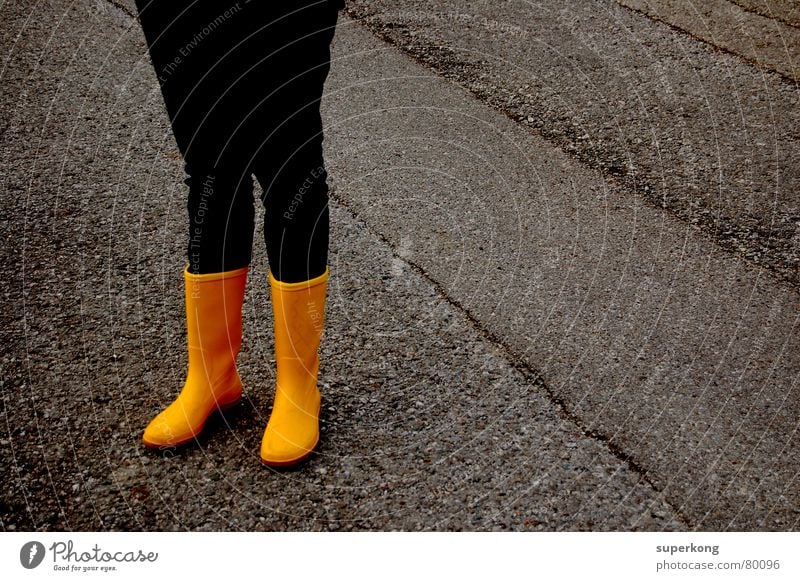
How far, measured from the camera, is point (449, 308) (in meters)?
2.71

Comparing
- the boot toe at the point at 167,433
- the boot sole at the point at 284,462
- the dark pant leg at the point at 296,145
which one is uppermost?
the dark pant leg at the point at 296,145

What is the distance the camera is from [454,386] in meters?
2.38

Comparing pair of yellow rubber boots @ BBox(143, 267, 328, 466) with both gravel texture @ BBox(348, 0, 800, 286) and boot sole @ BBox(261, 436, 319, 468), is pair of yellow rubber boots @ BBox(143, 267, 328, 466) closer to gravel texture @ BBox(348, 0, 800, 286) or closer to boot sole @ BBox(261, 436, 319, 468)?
boot sole @ BBox(261, 436, 319, 468)

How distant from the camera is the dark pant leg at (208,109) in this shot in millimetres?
1756

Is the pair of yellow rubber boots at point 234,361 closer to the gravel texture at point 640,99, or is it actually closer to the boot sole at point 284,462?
the boot sole at point 284,462

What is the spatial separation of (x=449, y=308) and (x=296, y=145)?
1047 millimetres

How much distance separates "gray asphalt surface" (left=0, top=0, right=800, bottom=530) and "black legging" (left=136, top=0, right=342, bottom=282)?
57cm

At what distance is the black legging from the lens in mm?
1754

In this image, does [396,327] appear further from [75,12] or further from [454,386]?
[75,12]

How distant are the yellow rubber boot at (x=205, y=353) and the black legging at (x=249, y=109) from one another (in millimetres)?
93

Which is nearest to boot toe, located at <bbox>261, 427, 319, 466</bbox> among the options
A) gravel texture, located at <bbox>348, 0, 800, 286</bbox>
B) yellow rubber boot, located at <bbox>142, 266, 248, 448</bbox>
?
yellow rubber boot, located at <bbox>142, 266, 248, 448</bbox>

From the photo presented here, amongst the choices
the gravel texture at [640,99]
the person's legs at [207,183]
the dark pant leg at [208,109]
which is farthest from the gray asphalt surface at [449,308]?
the dark pant leg at [208,109]

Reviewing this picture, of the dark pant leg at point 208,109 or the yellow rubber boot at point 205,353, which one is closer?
the dark pant leg at point 208,109

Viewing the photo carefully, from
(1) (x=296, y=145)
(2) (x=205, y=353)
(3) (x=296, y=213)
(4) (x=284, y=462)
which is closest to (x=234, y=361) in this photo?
(2) (x=205, y=353)
